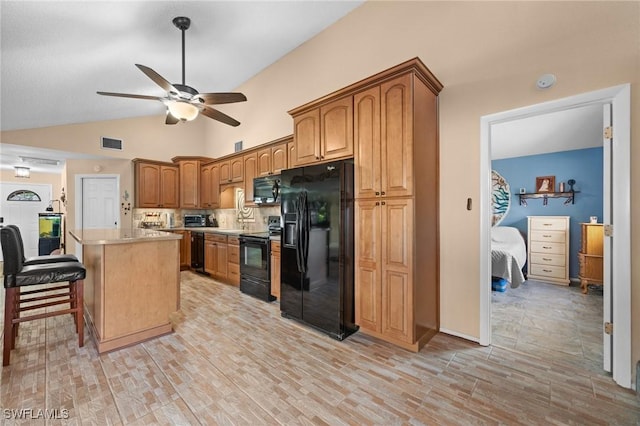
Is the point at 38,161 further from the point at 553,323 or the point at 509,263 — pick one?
the point at 553,323

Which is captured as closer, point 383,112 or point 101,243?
point 101,243

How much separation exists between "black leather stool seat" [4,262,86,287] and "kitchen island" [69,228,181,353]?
0.53 feet

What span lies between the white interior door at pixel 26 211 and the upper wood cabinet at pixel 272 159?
23.8 feet

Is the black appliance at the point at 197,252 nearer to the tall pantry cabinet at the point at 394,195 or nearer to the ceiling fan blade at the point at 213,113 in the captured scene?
the ceiling fan blade at the point at 213,113

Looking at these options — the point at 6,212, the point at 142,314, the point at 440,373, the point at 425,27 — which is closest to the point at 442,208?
the point at 440,373

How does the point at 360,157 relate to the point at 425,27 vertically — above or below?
below

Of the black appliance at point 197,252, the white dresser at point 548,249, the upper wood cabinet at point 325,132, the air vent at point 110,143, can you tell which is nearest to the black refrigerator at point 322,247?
the upper wood cabinet at point 325,132

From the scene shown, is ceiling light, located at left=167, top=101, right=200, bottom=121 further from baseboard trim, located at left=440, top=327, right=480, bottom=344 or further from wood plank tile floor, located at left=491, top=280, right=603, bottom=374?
wood plank tile floor, located at left=491, top=280, right=603, bottom=374

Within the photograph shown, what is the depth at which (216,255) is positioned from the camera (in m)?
4.79

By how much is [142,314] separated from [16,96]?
141 inches

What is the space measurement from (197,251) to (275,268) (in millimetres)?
2559

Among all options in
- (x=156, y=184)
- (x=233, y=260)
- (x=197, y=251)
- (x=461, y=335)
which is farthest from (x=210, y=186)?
(x=461, y=335)

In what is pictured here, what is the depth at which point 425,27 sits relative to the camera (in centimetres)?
280

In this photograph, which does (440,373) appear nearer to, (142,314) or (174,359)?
(174,359)
